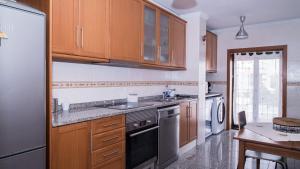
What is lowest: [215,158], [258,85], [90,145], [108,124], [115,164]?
[215,158]

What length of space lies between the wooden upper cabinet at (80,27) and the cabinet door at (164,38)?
1201 mm

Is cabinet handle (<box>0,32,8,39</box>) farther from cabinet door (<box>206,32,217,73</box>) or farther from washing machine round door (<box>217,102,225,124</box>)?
washing machine round door (<box>217,102,225,124</box>)

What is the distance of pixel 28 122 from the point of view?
1442 millimetres

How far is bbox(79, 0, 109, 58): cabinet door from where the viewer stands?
6.73 feet

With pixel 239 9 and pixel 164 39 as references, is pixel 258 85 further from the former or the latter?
pixel 164 39

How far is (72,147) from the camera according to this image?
1.73 meters

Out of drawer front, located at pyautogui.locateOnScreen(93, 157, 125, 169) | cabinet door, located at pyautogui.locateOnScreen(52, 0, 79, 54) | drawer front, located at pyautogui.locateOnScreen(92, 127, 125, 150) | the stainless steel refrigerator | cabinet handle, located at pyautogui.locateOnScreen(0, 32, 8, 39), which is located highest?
cabinet door, located at pyautogui.locateOnScreen(52, 0, 79, 54)

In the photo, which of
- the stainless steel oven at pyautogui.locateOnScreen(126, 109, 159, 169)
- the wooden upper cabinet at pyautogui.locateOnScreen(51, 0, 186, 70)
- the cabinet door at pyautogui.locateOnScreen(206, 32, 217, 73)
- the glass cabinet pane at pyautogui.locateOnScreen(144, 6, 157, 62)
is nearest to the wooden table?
the stainless steel oven at pyautogui.locateOnScreen(126, 109, 159, 169)

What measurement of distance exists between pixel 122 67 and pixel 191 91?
1521 mm

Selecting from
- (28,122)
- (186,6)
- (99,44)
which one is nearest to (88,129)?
(28,122)

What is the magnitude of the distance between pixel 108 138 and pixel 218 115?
3180 millimetres

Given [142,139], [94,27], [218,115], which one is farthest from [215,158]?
[94,27]

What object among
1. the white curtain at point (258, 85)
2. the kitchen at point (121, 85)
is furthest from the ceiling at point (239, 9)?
the white curtain at point (258, 85)

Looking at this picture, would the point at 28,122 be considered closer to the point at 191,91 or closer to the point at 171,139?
the point at 171,139
